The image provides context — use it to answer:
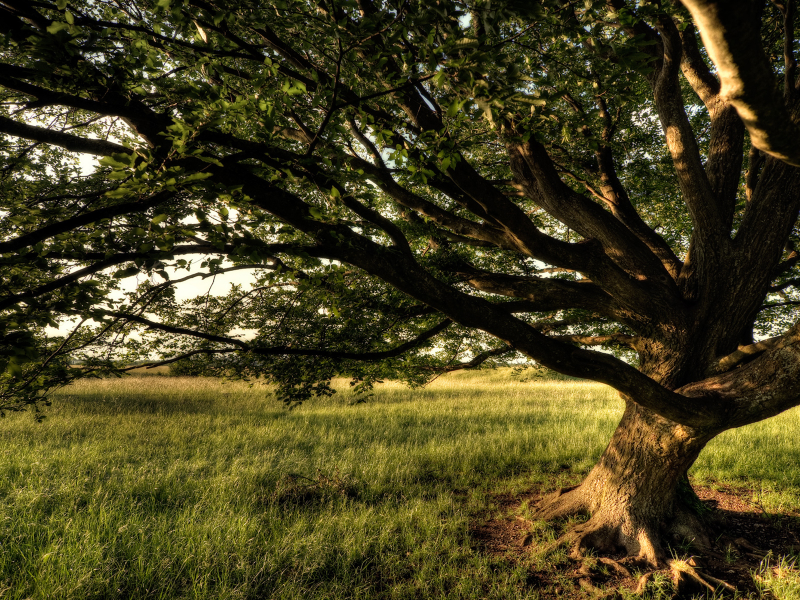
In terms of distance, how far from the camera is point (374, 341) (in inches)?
221

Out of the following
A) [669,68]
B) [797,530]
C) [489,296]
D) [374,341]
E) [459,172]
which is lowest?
[797,530]

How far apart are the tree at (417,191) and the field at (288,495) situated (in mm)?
1819

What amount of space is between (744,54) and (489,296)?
6.29 m

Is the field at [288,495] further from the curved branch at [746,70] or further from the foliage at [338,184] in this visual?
the curved branch at [746,70]

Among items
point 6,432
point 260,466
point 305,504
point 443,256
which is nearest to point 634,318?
point 443,256

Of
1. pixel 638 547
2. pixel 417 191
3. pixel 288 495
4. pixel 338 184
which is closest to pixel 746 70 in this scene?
pixel 338 184

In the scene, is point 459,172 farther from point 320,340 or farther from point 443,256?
point 320,340

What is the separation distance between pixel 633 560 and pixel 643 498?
0.75 m

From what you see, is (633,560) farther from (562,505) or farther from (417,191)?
(417,191)

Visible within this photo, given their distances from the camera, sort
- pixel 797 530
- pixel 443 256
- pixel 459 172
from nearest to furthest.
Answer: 1. pixel 459 172
2. pixel 797 530
3. pixel 443 256

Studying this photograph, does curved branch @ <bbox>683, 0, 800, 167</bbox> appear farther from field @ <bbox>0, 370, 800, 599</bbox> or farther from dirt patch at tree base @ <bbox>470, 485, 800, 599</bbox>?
field @ <bbox>0, 370, 800, 599</bbox>

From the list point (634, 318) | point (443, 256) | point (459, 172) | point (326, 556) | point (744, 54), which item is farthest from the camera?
point (443, 256)

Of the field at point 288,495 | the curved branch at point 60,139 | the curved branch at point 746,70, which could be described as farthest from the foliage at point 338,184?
the field at point 288,495

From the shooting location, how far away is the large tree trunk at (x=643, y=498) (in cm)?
440
